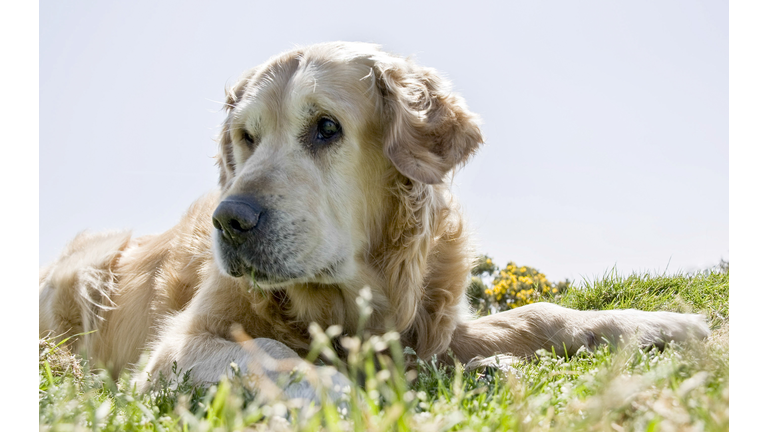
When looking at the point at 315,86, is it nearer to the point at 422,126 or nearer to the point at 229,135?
the point at 422,126

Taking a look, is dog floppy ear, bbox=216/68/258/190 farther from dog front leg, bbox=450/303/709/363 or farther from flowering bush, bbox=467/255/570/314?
flowering bush, bbox=467/255/570/314

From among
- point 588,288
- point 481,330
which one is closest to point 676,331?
point 481,330

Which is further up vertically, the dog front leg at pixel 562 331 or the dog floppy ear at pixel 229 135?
the dog floppy ear at pixel 229 135

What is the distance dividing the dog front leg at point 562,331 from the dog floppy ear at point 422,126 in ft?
3.34

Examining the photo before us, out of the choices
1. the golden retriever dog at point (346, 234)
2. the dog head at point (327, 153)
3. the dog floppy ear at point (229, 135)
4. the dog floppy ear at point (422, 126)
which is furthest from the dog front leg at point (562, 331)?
the dog floppy ear at point (229, 135)

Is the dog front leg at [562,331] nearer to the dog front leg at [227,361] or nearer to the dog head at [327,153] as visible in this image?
the dog head at [327,153]

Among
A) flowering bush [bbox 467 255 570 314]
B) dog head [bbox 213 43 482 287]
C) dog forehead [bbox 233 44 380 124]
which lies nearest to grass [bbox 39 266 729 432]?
dog head [bbox 213 43 482 287]

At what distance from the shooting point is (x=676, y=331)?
3012 mm

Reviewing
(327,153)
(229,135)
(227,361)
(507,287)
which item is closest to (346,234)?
(327,153)

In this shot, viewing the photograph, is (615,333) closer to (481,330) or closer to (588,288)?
(481,330)

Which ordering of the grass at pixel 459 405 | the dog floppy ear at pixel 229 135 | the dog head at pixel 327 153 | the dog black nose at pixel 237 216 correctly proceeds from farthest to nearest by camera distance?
the dog floppy ear at pixel 229 135 → the dog head at pixel 327 153 → the dog black nose at pixel 237 216 → the grass at pixel 459 405

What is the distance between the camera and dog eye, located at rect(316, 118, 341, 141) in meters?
2.86

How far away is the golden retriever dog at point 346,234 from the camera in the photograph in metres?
2.58
